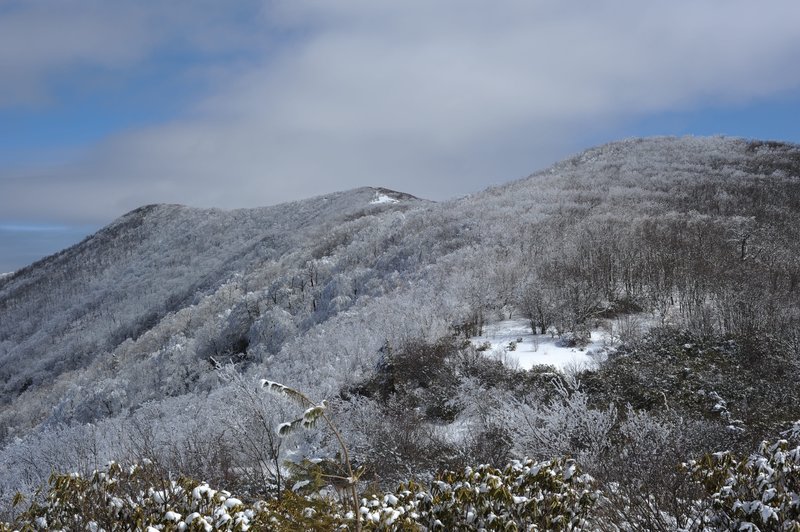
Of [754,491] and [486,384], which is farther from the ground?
[754,491]

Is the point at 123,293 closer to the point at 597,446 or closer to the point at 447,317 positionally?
the point at 447,317

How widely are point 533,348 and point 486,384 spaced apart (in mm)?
2209

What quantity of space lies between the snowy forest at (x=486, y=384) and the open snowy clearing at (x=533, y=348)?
0.08m

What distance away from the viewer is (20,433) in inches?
1216

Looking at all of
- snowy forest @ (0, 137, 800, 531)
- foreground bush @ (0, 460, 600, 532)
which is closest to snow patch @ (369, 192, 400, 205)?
snowy forest @ (0, 137, 800, 531)

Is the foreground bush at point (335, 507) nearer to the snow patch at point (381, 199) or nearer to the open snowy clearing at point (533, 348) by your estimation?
the open snowy clearing at point (533, 348)

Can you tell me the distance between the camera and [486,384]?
11922 millimetres

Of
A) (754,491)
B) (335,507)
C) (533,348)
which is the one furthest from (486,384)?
(754,491)

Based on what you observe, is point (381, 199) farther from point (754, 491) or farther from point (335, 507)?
point (754, 491)

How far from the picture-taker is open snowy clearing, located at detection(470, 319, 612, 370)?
12.6 meters

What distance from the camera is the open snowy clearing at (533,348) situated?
1258 centimetres

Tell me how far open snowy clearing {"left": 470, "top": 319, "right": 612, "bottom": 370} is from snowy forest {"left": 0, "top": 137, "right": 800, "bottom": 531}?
0.08m

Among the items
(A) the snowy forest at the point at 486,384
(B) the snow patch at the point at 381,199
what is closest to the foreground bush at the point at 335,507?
(A) the snowy forest at the point at 486,384

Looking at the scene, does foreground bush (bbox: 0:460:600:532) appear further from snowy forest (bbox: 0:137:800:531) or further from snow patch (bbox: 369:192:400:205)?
snow patch (bbox: 369:192:400:205)
